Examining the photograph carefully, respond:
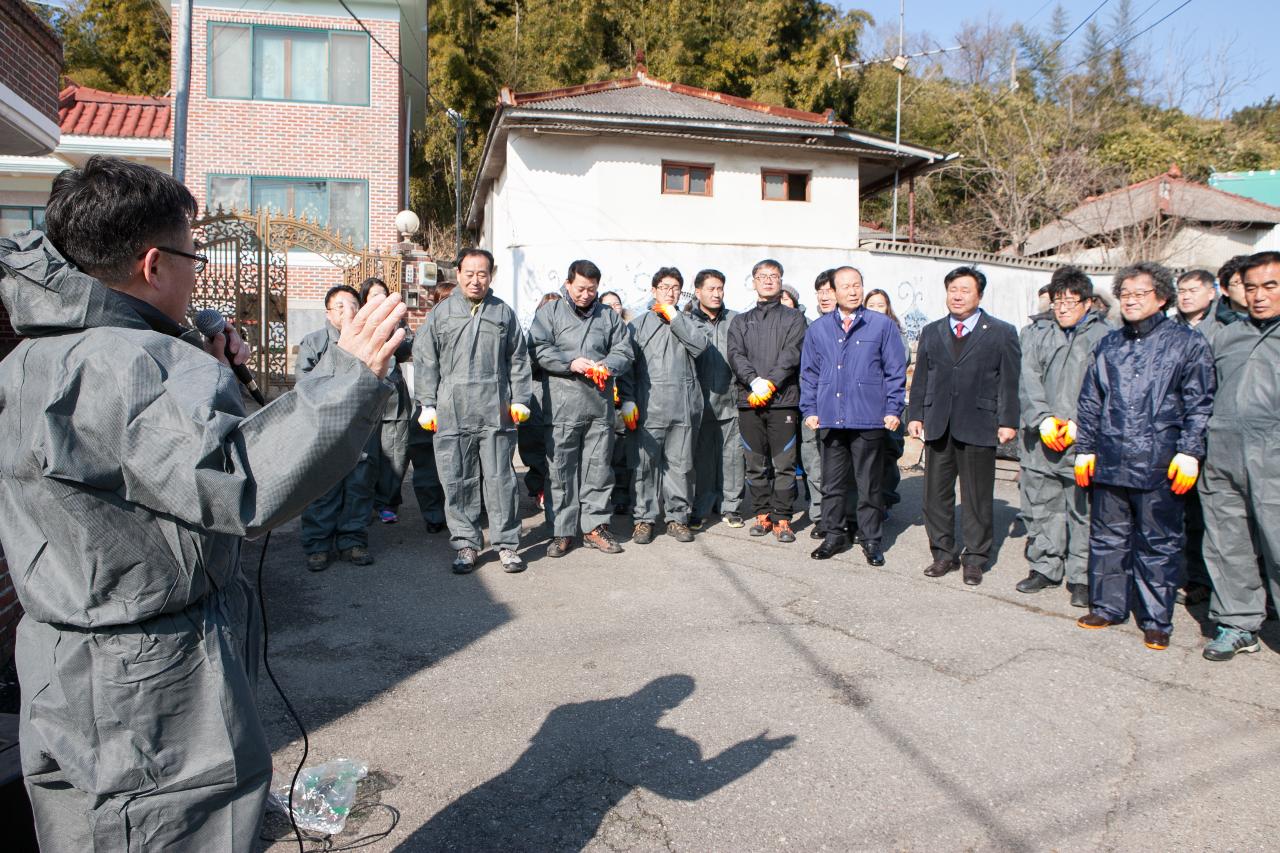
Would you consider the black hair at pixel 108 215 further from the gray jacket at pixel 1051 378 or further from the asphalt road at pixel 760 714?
the gray jacket at pixel 1051 378

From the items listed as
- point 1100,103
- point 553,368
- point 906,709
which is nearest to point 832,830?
point 906,709

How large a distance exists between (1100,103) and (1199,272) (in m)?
25.0

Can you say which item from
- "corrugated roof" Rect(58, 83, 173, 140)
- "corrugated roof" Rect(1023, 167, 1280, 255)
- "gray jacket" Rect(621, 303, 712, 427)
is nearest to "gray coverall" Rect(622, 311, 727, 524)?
"gray jacket" Rect(621, 303, 712, 427)

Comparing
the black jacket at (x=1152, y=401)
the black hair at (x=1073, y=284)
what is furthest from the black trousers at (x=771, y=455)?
the black jacket at (x=1152, y=401)

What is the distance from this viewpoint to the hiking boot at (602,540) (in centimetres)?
663

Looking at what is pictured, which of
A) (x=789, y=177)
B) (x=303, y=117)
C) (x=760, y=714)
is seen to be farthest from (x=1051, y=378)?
(x=303, y=117)

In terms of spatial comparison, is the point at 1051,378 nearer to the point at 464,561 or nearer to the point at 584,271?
the point at 584,271

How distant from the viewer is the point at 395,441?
701 cm

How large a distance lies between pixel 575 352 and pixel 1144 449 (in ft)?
12.5

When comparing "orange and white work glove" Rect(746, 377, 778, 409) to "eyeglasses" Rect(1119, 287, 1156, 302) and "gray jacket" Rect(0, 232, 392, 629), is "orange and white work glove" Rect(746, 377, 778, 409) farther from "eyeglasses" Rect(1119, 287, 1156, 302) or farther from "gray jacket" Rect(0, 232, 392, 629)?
"gray jacket" Rect(0, 232, 392, 629)

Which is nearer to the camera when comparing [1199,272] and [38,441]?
[38,441]

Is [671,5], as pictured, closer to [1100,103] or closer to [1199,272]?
[1100,103]

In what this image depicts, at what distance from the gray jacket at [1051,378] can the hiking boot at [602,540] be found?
299 cm

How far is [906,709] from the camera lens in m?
3.94
